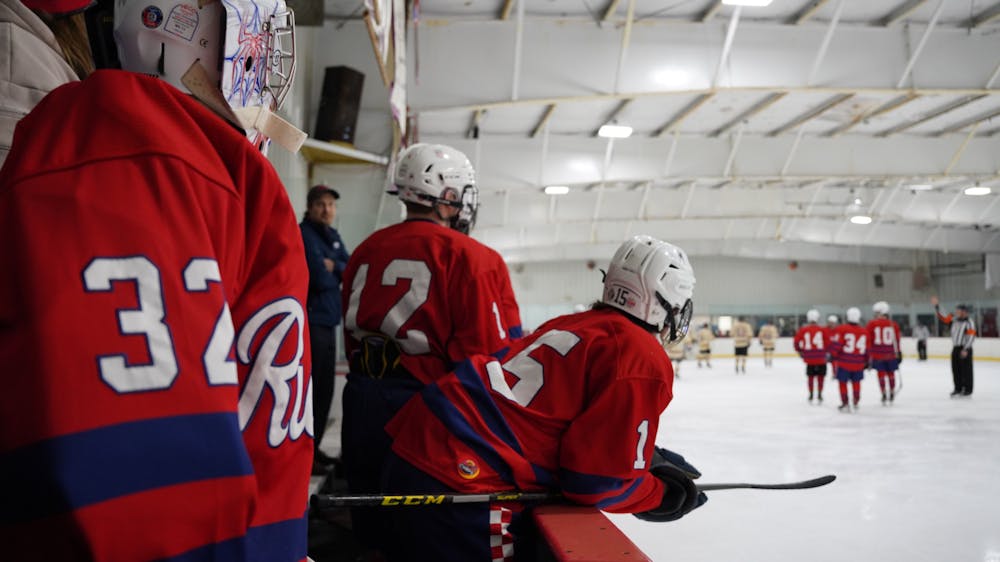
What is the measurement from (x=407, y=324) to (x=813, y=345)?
9108mm

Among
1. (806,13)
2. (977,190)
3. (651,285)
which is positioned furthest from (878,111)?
(651,285)

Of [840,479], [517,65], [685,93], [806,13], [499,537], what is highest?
[806,13]

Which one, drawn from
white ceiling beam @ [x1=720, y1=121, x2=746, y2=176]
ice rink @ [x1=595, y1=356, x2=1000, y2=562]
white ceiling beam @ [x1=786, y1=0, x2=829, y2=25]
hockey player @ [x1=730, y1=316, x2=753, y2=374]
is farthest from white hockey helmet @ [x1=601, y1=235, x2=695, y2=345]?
hockey player @ [x1=730, y1=316, x2=753, y2=374]

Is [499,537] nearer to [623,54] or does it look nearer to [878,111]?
[623,54]

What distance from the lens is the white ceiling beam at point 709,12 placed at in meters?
7.77

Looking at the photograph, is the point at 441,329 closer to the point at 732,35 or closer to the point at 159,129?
the point at 159,129

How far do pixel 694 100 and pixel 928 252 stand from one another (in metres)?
20.1

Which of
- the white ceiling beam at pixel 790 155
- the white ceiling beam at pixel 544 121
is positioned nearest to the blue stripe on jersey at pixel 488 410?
the white ceiling beam at pixel 544 121

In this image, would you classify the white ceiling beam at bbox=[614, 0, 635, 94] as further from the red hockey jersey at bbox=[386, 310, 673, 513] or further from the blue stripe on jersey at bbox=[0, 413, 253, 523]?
the blue stripe on jersey at bbox=[0, 413, 253, 523]

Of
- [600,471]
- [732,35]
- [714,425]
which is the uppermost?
[732,35]

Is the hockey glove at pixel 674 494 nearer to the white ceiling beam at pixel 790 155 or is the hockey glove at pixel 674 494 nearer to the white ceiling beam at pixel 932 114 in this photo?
the white ceiling beam at pixel 790 155

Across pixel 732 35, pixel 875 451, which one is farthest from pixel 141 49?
pixel 732 35

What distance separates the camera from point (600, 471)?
5.17 feet

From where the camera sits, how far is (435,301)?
215 cm
